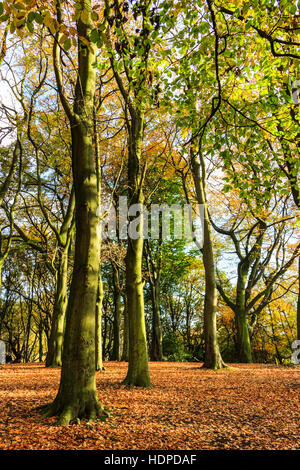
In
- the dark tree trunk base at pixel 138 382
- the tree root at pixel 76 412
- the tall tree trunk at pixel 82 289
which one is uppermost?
the tall tree trunk at pixel 82 289

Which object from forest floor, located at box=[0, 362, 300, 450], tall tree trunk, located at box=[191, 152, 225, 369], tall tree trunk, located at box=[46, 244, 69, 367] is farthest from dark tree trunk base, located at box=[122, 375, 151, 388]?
tall tree trunk, located at box=[46, 244, 69, 367]

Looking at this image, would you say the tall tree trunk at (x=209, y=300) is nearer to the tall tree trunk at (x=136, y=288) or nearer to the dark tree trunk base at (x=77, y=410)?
the tall tree trunk at (x=136, y=288)

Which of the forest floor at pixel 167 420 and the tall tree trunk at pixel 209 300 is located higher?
the tall tree trunk at pixel 209 300

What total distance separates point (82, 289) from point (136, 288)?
9.54 feet

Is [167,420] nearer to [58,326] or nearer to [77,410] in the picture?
[77,410]

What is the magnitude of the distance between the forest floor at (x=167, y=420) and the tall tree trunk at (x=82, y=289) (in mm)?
313

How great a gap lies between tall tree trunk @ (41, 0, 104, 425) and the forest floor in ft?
1.03

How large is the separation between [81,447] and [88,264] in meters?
2.35

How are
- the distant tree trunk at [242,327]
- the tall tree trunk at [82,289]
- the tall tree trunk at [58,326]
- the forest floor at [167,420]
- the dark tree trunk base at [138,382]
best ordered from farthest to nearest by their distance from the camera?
the distant tree trunk at [242,327], the tall tree trunk at [58,326], the dark tree trunk base at [138,382], the tall tree trunk at [82,289], the forest floor at [167,420]

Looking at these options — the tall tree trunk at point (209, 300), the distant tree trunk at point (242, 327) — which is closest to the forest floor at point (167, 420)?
the tall tree trunk at point (209, 300)

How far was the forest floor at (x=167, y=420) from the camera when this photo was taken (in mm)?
3553

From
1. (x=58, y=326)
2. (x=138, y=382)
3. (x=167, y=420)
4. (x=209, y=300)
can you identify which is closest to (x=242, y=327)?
(x=209, y=300)

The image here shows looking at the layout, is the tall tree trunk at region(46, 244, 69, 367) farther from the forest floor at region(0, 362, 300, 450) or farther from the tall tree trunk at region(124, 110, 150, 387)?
the tall tree trunk at region(124, 110, 150, 387)
